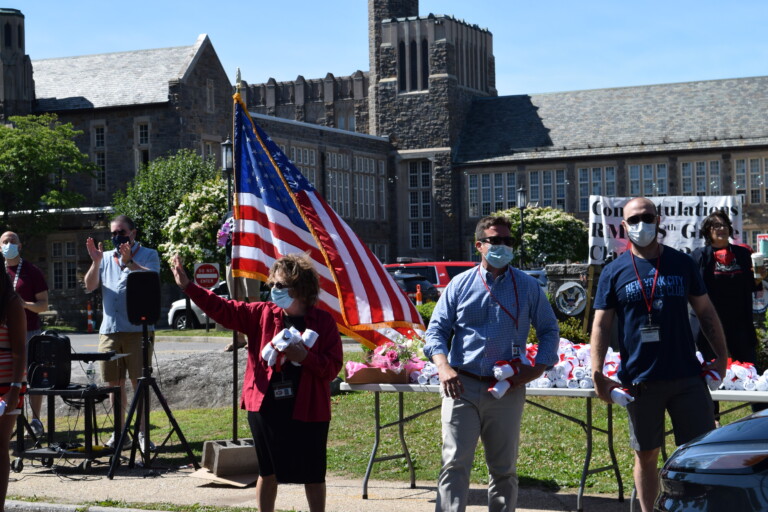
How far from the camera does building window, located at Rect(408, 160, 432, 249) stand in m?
65.9

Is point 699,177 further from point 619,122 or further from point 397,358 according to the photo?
point 397,358

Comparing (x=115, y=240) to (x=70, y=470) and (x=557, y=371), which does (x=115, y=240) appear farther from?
(x=557, y=371)

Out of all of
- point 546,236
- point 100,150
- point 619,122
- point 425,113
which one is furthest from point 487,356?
point 425,113

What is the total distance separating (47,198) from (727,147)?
114ft

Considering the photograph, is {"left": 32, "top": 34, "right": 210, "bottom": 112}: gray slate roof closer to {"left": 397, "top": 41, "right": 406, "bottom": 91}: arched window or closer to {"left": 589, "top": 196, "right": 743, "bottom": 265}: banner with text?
{"left": 397, "top": 41, "right": 406, "bottom": 91}: arched window

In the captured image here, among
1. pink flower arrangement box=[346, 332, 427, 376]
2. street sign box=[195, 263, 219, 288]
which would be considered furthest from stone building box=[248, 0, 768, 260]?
pink flower arrangement box=[346, 332, 427, 376]

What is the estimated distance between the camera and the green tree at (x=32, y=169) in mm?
40344

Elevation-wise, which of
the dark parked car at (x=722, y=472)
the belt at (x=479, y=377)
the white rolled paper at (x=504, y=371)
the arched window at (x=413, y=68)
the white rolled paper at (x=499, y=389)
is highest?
the arched window at (x=413, y=68)

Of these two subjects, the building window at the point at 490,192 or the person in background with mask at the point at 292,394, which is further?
the building window at the point at 490,192

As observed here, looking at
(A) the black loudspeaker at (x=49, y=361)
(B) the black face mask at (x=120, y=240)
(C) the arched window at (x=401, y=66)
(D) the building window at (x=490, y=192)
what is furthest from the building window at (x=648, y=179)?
(A) the black loudspeaker at (x=49, y=361)

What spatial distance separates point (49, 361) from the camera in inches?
382

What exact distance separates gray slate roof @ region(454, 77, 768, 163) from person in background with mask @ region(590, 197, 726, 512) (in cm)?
5583

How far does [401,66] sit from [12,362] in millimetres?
63002

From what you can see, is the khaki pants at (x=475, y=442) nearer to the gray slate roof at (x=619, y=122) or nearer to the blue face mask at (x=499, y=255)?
the blue face mask at (x=499, y=255)
